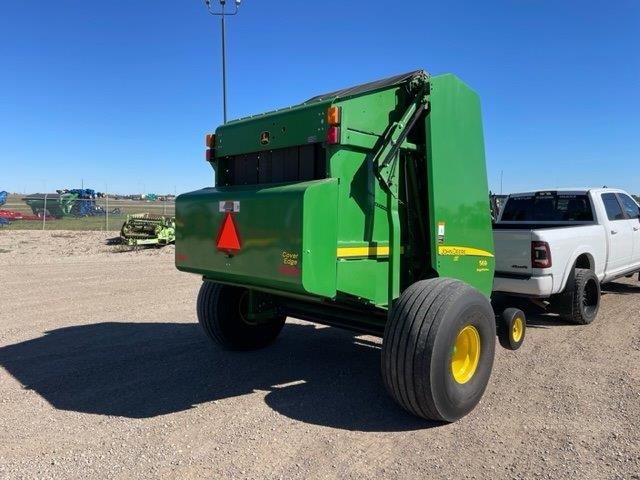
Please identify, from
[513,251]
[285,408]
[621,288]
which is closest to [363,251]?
[285,408]

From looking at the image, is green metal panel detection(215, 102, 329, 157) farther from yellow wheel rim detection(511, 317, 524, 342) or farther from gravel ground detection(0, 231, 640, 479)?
yellow wheel rim detection(511, 317, 524, 342)

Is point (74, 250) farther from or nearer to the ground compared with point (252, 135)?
nearer to the ground

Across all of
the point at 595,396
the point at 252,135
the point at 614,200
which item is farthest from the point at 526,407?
the point at 614,200

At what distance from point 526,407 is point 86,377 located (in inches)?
153

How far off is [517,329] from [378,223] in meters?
2.14

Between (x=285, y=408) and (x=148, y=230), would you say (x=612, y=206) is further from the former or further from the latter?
(x=148, y=230)

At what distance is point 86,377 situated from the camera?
4.83 metres

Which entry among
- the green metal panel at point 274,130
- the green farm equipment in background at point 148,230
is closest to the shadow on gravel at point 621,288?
the green metal panel at point 274,130

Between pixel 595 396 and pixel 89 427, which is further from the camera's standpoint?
pixel 595 396

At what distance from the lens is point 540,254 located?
20.7 ft

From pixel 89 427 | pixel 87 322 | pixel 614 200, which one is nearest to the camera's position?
pixel 89 427

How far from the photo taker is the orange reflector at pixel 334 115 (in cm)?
363

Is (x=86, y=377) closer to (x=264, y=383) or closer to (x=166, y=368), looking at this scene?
(x=166, y=368)

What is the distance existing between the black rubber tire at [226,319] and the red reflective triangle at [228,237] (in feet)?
4.62
